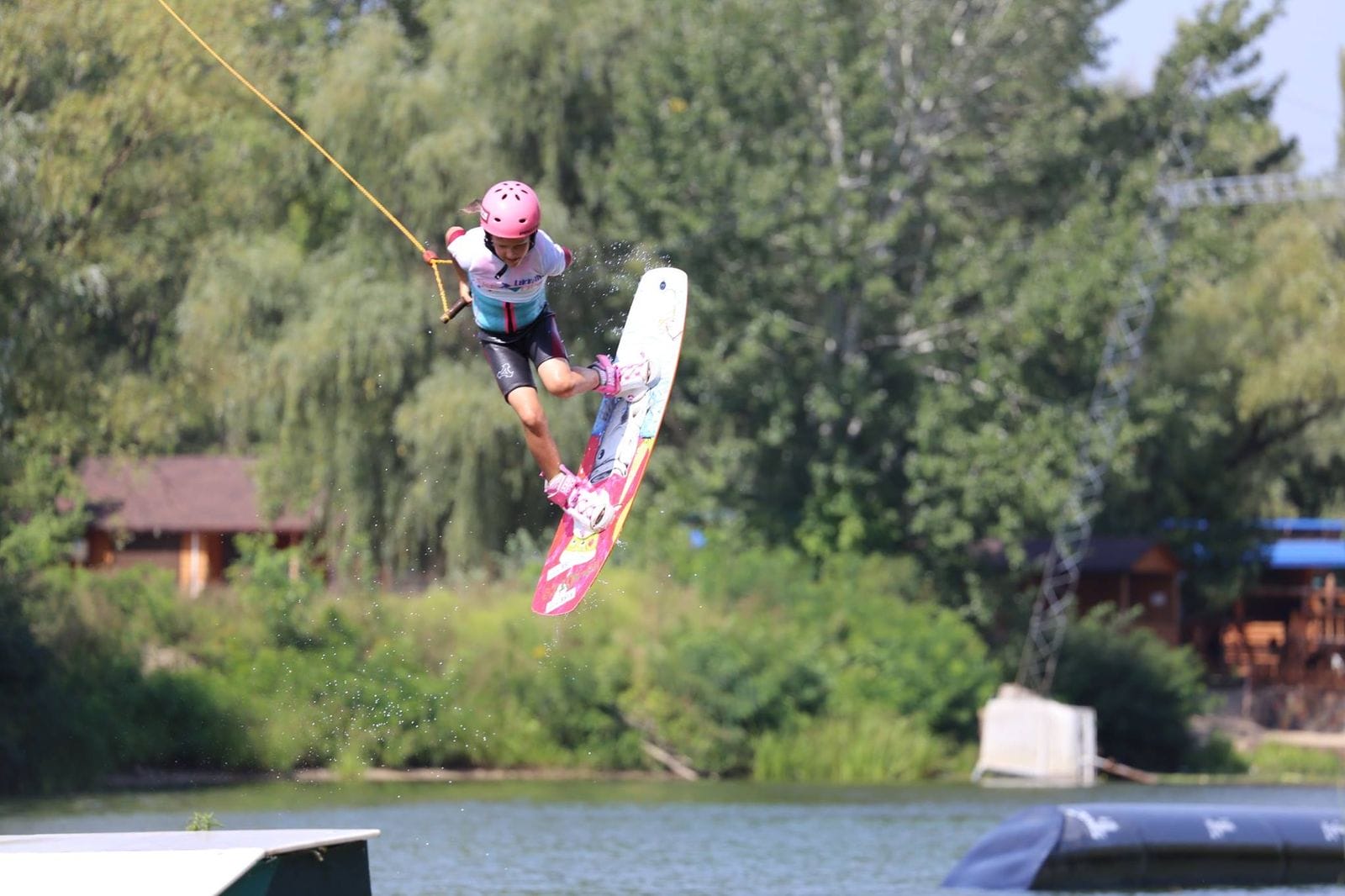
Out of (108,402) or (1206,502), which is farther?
(1206,502)

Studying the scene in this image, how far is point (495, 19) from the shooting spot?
29.6 metres

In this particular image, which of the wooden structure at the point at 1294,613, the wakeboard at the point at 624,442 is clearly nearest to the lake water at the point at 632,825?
the wakeboard at the point at 624,442

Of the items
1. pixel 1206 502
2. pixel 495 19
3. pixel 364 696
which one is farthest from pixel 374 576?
pixel 1206 502

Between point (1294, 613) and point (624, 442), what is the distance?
31.4 metres

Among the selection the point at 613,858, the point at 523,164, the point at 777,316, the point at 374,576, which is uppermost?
the point at 523,164

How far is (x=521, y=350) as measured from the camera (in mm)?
10305

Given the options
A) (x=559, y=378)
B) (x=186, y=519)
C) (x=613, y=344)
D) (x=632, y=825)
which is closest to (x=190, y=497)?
(x=186, y=519)

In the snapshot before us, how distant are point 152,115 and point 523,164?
839 cm

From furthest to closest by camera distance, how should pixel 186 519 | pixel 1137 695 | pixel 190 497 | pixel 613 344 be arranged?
pixel 190 497 < pixel 186 519 < pixel 1137 695 < pixel 613 344

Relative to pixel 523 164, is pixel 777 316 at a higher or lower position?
lower

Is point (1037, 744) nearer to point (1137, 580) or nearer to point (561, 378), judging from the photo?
point (1137, 580)

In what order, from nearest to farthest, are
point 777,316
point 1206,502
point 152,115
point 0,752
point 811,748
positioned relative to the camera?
1. point 0,752
2. point 152,115
3. point 811,748
4. point 777,316
5. point 1206,502

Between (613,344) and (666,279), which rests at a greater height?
(613,344)

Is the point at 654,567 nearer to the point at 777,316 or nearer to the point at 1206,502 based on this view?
the point at 777,316
